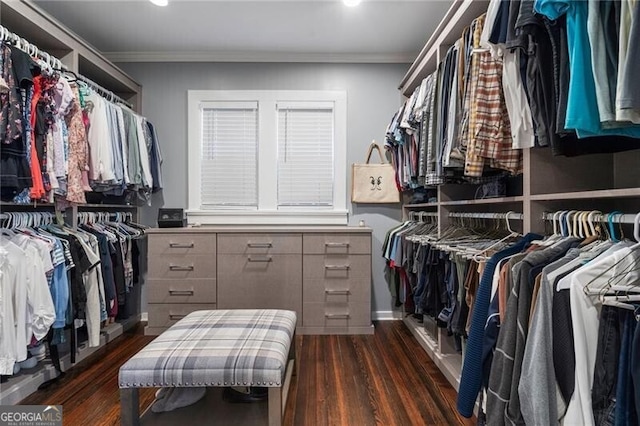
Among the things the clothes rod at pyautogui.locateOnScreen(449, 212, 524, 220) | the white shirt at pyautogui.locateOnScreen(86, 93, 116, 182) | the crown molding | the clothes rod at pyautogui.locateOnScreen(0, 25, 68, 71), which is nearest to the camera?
the clothes rod at pyautogui.locateOnScreen(449, 212, 524, 220)

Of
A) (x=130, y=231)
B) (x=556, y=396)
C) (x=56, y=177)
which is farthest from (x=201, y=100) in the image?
(x=556, y=396)

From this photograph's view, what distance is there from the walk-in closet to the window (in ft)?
0.07

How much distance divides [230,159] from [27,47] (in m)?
1.64

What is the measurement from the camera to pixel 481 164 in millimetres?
1524

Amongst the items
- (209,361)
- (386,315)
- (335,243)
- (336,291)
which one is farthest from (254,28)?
(386,315)

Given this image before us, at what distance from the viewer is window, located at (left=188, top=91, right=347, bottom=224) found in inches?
130

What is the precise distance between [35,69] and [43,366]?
1768 mm

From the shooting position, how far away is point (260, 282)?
2.81m

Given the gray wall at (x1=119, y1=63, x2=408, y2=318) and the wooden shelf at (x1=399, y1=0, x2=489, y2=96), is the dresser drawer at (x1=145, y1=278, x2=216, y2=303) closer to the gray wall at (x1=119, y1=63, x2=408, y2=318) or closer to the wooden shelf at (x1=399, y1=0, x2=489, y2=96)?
the gray wall at (x1=119, y1=63, x2=408, y2=318)

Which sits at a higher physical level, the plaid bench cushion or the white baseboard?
the plaid bench cushion

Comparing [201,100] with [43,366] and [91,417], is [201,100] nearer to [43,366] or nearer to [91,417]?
[43,366]

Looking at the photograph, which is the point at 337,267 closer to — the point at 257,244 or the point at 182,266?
the point at 257,244

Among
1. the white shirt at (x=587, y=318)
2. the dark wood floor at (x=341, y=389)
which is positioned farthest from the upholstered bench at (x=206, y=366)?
the white shirt at (x=587, y=318)

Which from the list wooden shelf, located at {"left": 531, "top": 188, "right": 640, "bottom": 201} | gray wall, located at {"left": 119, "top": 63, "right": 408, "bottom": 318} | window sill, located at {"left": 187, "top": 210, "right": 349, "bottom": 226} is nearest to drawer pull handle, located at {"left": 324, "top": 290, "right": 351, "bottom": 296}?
gray wall, located at {"left": 119, "top": 63, "right": 408, "bottom": 318}
